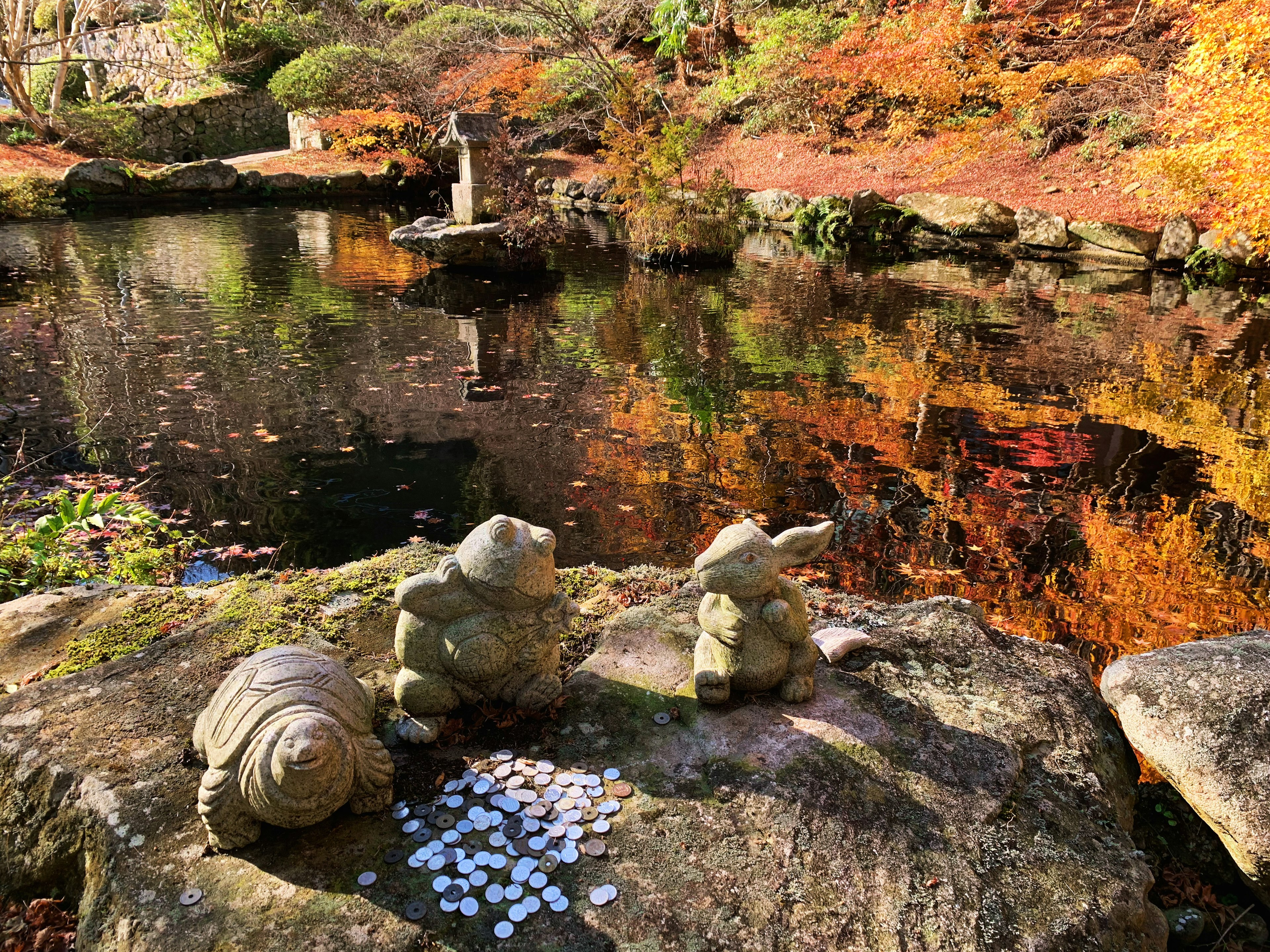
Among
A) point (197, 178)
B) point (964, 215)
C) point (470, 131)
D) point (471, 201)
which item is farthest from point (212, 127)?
point (964, 215)

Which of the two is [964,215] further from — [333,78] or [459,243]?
[333,78]

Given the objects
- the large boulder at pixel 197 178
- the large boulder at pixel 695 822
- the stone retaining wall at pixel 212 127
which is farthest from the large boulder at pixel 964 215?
the stone retaining wall at pixel 212 127

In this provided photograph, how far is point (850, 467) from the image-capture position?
7098 mm

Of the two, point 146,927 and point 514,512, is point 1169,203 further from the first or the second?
point 146,927

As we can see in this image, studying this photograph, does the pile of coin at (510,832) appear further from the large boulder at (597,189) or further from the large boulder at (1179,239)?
the large boulder at (597,189)

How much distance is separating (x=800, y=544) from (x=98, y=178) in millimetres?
24423

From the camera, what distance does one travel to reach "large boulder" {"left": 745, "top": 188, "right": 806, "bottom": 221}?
22.5 m

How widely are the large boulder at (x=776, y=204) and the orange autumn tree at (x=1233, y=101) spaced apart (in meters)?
11.8

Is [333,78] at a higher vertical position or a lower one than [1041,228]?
higher

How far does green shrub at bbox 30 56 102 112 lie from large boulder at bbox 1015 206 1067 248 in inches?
1093

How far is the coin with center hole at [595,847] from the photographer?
2500 mm

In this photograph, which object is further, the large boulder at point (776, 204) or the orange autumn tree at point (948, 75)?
the large boulder at point (776, 204)

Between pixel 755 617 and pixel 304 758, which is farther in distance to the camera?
pixel 755 617

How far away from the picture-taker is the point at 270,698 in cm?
244
